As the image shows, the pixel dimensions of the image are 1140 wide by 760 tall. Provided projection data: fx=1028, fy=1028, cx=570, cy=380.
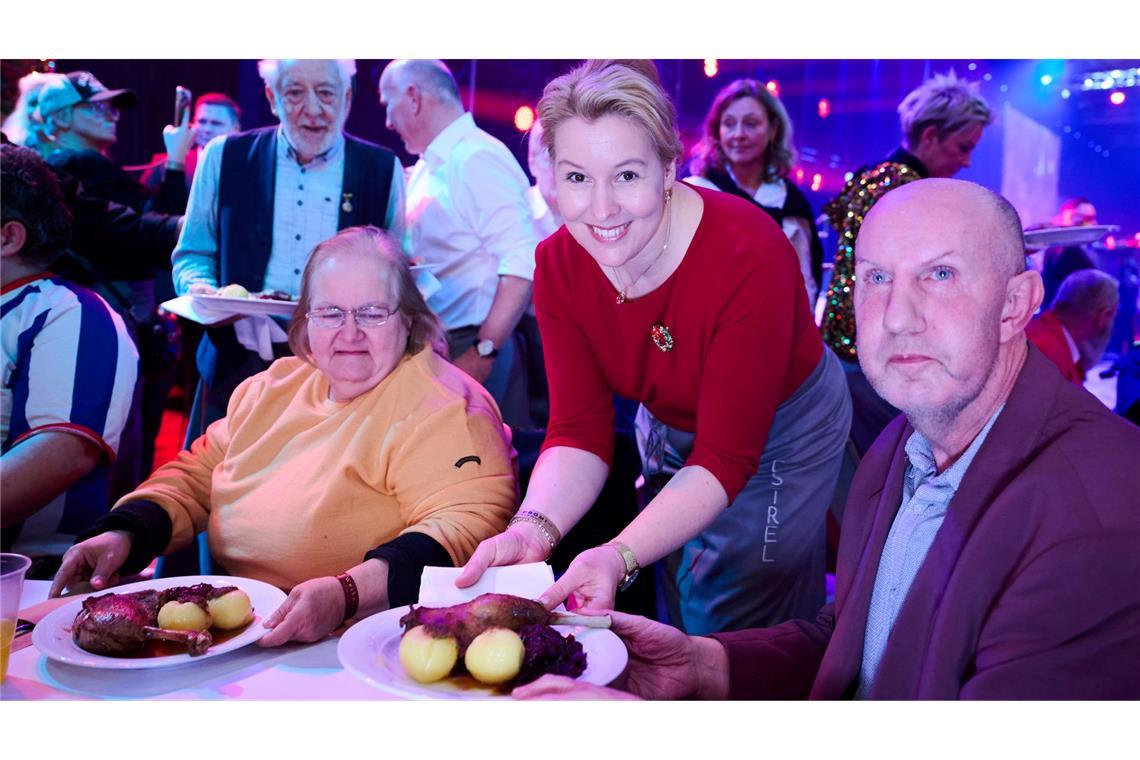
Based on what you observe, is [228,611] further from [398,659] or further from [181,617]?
[398,659]

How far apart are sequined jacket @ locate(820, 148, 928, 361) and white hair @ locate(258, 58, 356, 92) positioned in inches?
61.4

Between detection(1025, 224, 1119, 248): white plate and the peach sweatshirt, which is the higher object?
detection(1025, 224, 1119, 248): white plate

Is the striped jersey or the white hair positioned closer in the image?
the striped jersey

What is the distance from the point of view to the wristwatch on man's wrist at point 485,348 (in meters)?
3.09

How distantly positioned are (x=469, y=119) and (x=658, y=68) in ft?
3.16

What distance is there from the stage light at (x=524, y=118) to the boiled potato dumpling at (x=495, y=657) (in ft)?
5.40

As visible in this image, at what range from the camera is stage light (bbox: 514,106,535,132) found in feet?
9.29

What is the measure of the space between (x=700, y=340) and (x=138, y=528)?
126 centimetres

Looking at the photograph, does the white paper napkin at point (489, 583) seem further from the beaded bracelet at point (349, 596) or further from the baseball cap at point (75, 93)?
the baseball cap at point (75, 93)

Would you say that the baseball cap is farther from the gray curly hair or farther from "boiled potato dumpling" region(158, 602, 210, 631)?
the gray curly hair

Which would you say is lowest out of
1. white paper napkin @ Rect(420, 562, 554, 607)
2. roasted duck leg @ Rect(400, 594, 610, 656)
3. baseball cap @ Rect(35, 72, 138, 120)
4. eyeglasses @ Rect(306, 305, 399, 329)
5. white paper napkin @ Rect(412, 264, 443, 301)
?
white paper napkin @ Rect(420, 562, 554, 607)

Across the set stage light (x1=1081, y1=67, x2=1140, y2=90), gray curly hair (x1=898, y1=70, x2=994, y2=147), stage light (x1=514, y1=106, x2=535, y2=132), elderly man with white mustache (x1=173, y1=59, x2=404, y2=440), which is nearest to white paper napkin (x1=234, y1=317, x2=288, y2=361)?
elderly man with white mustache (x1=173, y1=59, x2=404, y2=440)

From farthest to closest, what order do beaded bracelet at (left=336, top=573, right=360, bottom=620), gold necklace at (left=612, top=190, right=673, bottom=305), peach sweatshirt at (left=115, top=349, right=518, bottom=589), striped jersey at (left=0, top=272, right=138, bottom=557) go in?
striped jersey at (left=0, top=272, right=138, bottom=557), peach sweatshirt at (left=115, top=349, right=518, bottom=589), gold necklace at (left=612, top=190, right=673, bottom=305), beaded bracelet at (left=336, top=573, right=360, bottom=620)
